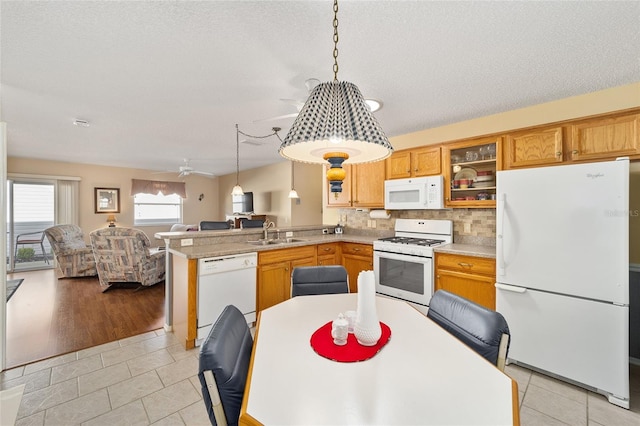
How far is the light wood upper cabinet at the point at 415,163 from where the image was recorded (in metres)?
3.31

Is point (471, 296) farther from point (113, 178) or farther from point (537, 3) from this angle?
point (113, 178)

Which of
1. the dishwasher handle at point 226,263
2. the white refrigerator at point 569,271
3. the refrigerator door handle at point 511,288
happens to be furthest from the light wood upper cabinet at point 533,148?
the dishwasher handle at point 226,263

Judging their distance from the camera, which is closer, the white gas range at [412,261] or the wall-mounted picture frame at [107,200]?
the white gas range at [412,261]

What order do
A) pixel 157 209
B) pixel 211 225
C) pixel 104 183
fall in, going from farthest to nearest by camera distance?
1. pixel 157 209
2. pixel 104 183
3. pixel 211 225

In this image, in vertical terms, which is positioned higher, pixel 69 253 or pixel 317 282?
pixel 317 282

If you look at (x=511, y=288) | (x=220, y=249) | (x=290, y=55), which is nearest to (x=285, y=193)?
(x=220, y=249)

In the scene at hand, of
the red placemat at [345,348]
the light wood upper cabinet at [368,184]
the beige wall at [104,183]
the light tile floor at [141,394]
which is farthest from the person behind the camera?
the beige wall at [104,183]

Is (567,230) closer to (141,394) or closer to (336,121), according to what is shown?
(336,121)

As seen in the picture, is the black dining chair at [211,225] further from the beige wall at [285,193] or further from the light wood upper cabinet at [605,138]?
the light wood upper cabinet at [605,138]

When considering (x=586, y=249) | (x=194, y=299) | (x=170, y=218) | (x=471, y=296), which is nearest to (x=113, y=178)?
(x=170, y=218)

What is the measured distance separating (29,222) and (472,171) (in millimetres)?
8371

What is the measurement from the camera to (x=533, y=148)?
262 centimetres

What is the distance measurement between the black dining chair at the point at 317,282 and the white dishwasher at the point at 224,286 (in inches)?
37.6

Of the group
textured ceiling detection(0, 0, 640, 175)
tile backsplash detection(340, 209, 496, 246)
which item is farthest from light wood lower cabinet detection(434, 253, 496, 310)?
textured ceiling detection(0, 0, 640, 175)
